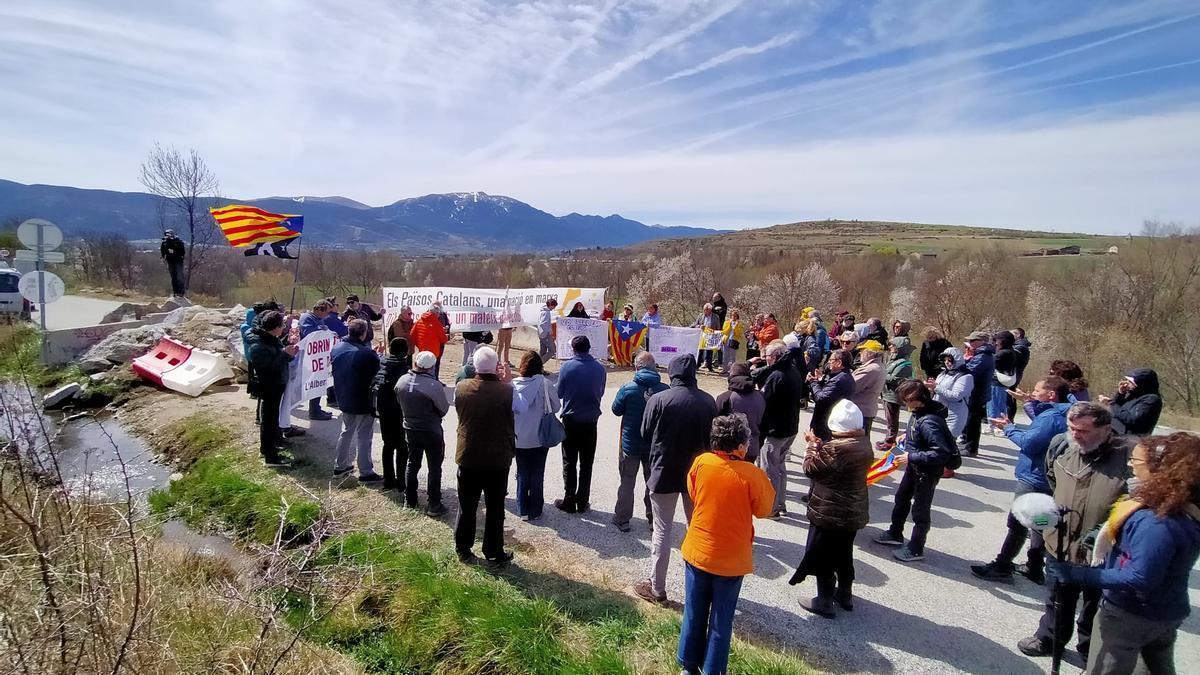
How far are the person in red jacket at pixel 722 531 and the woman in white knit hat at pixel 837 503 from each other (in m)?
1.08

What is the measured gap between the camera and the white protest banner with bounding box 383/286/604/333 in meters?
14.4

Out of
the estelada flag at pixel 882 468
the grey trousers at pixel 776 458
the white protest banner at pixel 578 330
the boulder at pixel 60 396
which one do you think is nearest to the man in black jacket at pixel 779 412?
the grey trousers at pixel 776 458

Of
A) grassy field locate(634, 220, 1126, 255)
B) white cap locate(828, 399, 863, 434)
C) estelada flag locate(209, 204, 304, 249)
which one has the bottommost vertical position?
white cap locate(828, 399, 863, 434)

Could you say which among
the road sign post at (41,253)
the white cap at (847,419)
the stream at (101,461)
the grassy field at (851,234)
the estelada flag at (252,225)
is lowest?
the stream at (101,461)

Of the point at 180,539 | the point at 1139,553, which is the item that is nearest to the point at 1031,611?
the point at 1139,553

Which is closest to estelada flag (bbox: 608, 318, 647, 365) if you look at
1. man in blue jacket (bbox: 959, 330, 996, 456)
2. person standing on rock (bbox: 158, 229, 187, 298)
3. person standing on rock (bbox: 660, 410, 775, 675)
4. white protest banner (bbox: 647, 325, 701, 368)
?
white protest banner (bbox: 647, 325, 701, 368)

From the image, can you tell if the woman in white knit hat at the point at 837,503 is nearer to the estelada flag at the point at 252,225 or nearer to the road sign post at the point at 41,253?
the estelada flag at the point at 252,225

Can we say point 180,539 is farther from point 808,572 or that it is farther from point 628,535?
point 808,572

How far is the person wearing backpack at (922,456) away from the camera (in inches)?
208

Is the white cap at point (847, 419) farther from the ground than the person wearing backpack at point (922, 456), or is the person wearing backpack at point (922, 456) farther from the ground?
the white cap at point (847, 419)

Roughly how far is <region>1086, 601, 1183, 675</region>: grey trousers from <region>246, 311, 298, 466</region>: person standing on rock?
28.4 feet

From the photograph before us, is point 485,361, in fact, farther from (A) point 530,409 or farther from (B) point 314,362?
(B) point 314,362

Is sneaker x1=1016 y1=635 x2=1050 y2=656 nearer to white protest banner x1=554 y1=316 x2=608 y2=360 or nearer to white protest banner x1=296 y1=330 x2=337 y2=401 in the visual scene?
white protest banner x1=296 y1=330 x2=337 y2=401

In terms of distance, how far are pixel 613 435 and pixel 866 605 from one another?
208 inches
